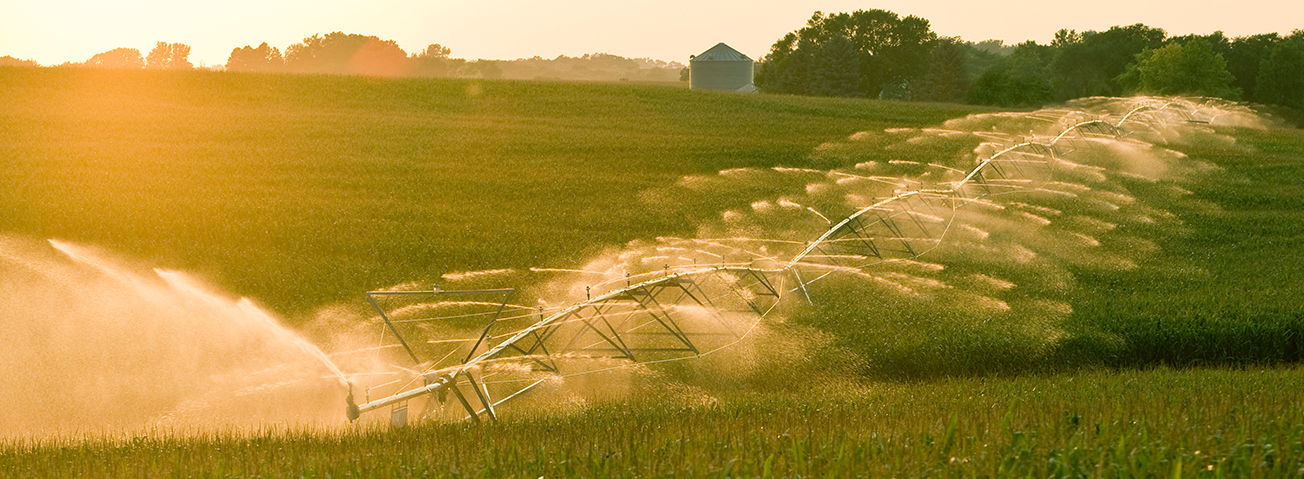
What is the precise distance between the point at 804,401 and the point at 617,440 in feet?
14.8

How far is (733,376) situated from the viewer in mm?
15055

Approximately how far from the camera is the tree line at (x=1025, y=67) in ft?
317

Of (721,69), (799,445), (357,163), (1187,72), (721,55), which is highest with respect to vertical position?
(721,55)

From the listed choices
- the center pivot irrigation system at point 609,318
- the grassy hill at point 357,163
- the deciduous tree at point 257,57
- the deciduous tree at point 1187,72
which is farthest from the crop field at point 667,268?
the deciduous tree at point 257,57

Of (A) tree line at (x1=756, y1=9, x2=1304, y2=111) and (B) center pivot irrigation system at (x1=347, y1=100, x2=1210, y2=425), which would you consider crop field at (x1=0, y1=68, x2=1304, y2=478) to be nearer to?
(B) center pivot irrigation system at (x1=347, y1=100, x2=1210, y2=425)

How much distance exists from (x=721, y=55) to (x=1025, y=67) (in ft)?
185

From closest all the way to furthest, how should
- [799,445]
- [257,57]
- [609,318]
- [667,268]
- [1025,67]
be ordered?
1. [799,445]
2. [667,268]
3. [609,318]
4. [257,57]
5. [1025,67]

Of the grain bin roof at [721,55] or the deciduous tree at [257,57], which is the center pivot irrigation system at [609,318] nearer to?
the grain bin roof at [721,55]

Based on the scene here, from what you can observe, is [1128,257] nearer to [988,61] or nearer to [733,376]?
[733,376]

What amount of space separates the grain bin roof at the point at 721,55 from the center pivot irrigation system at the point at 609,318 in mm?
87736

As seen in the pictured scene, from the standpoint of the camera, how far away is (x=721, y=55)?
114938 millimetres

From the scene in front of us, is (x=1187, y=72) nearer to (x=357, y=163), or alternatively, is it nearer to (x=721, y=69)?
(x=721, y=69)

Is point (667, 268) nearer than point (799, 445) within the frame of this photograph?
No

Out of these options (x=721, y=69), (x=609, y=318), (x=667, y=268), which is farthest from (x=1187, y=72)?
(x=667, y=268)
